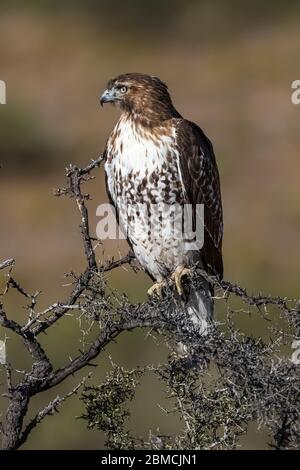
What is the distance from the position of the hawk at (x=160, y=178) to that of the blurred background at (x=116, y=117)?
3.14 m

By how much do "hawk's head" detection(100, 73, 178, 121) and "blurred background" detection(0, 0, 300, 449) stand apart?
3.51 meters

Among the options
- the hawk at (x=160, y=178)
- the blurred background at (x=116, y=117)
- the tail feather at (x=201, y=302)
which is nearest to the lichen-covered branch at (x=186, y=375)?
the hawk at (x=160, y=178)

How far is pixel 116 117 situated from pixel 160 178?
51.3 feet

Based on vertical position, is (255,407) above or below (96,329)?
below

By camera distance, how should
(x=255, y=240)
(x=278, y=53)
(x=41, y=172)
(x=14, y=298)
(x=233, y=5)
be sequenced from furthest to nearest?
(x=233, y=5), (x=278, y=53), (x=41, y=172), (x=255, y=240), (x=14, y=298)

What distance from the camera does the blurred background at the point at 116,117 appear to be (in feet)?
44.2

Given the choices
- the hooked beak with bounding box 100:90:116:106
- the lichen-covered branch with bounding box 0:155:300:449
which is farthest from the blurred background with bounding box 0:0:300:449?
the lichen-covered branch with bounding box 0:155:300:449

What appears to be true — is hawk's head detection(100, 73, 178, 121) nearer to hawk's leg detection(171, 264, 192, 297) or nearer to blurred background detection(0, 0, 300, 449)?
hawk's leg detection(171, 264, 192, 297)

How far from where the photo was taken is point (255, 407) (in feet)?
17.7

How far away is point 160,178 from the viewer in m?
7.07

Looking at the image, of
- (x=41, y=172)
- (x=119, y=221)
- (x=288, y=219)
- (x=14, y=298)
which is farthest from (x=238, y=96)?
(x=119, y=221)

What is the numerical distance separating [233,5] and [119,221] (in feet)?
81.9

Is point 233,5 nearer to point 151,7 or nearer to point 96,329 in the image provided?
point 151,7

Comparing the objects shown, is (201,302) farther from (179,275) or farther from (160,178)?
(160,178)
